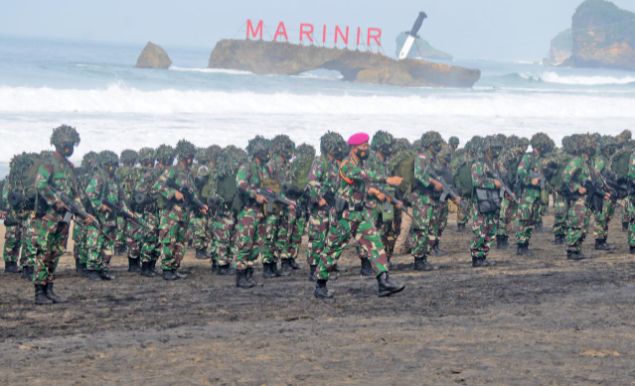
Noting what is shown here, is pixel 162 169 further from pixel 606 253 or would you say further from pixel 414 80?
pixel 414 80

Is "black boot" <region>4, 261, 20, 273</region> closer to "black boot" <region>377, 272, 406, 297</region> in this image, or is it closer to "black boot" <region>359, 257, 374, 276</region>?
"black boot" <region>359, 257, 374, 276</region>

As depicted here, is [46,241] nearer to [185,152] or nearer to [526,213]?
[185,152]

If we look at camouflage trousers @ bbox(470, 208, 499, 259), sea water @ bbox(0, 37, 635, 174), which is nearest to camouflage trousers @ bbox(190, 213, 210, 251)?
camouflage trousers @ bbox(470, 208, 499, 259)

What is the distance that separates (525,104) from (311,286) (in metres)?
57.3

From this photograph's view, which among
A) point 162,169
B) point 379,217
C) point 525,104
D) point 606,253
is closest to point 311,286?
point 379,217

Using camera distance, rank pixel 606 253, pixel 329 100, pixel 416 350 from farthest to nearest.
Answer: pixel 329 100 → pixel 606 253 → pixel 416 350

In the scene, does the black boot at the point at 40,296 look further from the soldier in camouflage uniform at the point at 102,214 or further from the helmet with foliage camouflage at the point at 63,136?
the soldier in camouflage uniform at the point at 102,214

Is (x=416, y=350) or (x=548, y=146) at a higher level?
(x=548, y=146)

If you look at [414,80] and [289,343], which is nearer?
[289,343]

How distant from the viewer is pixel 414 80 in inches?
3971

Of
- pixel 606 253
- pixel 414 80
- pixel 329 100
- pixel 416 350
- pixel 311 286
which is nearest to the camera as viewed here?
pixel 416 350

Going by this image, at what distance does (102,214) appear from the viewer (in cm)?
1337

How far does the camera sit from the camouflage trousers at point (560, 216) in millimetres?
16422

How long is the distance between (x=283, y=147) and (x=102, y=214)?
92.7 inches
